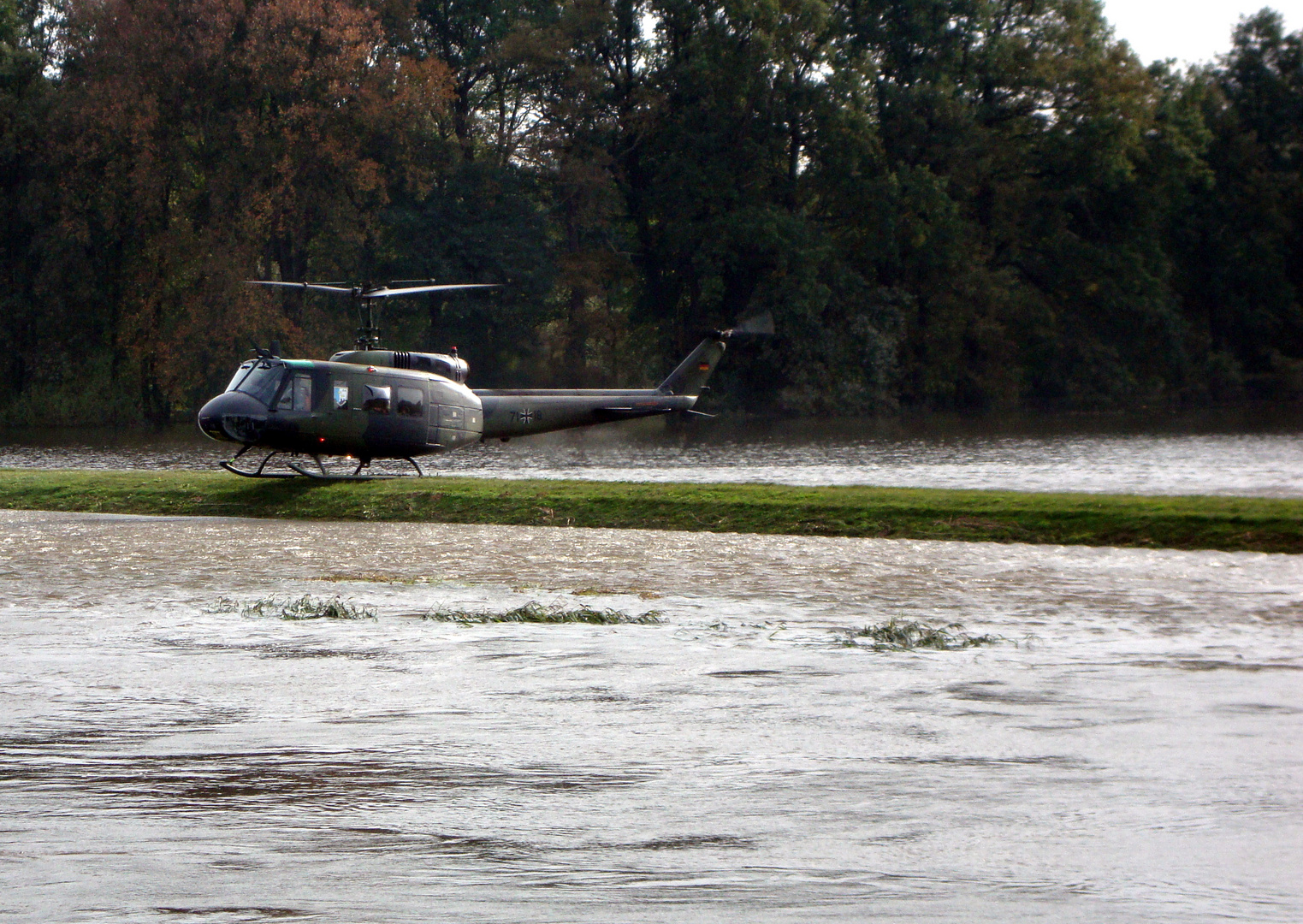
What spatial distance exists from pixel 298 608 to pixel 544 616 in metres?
2.03

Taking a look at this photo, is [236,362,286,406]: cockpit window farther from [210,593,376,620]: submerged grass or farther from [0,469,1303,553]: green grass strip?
[210,593,376,620]: submerged grass

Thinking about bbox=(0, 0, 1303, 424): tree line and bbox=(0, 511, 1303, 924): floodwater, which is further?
bbox=(0, 0, 1303, 424): tree line

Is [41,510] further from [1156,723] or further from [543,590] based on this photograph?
[1156,723]

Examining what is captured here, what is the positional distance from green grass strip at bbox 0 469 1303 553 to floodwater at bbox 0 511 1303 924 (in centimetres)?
347

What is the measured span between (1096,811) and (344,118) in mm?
49261

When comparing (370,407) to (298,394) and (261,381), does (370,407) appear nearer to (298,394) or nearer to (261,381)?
(298,394)

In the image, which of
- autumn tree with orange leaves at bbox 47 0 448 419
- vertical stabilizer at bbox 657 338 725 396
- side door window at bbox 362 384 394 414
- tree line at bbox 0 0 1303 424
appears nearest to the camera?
side door window at bbox 362 384 394 414

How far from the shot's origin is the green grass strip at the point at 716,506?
16266 millimetres

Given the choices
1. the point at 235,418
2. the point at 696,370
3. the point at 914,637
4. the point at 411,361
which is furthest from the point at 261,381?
the point at 914,637

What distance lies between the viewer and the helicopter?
2112cm

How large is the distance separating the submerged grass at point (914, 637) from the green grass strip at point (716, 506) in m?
6.09

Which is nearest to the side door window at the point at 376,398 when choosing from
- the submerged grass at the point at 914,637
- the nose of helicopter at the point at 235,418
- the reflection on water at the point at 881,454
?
the nose of helicopter at the point at 235,418

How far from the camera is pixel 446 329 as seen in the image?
58375mm

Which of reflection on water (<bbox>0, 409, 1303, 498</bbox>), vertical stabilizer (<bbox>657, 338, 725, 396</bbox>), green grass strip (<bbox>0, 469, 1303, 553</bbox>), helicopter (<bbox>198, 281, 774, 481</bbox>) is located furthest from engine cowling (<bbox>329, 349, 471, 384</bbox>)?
vertical stabilizer (<bbox>657, 338, 725, 396</bbox>)
